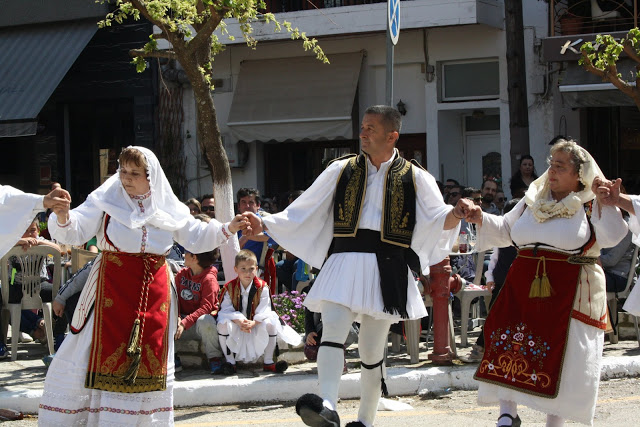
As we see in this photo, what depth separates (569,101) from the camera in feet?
47.3

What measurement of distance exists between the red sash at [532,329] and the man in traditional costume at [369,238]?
1.60ft

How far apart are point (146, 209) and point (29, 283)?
3900mm

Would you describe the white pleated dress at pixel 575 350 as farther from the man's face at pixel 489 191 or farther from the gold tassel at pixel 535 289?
the man's face at pixel 489 191

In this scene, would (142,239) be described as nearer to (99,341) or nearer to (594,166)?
(99,341)

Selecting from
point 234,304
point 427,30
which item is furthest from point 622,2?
point 234,304

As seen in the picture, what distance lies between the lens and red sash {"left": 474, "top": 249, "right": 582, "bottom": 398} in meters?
5.80

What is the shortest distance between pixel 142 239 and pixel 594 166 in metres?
2.71

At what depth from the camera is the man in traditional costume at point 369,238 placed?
19.1 feet

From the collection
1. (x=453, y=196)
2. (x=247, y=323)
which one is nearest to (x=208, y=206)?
(x=453, y=196)

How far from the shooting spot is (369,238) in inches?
234

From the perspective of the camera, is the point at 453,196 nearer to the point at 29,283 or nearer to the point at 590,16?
the point at 29,283


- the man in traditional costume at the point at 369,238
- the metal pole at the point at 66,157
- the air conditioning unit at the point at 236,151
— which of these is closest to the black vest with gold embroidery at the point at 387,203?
the man in traditional costume at the point at 369,238

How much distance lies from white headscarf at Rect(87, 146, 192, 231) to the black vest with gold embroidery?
1.00 meters

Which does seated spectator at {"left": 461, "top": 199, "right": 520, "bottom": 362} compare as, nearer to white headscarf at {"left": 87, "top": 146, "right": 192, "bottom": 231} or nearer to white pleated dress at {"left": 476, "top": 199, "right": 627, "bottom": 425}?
white pleated dress at {"left": 476, "top": 199, "right": 627, "bottom": 425}
